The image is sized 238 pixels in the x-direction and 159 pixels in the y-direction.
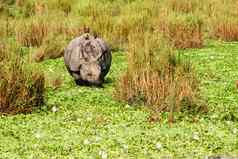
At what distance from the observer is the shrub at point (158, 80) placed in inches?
313

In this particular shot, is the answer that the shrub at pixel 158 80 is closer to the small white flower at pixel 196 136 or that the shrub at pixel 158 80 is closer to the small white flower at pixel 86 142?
the small white flower at pixel 196 136

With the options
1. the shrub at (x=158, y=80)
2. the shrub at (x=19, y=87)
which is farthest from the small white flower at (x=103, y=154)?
the shrub at (x=19, y=87)

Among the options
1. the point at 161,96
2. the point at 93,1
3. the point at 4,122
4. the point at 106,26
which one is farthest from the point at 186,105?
the point at 93,1

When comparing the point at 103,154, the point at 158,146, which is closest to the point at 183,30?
the point at 158,146

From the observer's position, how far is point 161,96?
316 inches

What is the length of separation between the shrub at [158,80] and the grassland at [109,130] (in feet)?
0.59

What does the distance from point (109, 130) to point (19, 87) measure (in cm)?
143

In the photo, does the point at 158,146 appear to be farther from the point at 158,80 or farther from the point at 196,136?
the point at 158,80

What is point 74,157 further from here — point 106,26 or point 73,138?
point 106,26

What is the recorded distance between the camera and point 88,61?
912cm

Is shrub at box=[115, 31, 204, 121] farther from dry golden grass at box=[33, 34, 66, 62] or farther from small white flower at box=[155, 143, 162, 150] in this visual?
dry golden grass at box=[33, 34, 66, 62]

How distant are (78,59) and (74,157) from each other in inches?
121

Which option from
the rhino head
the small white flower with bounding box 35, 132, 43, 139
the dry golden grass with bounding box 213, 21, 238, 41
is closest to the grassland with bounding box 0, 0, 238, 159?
the small white flower with bounding box 35, 132, 43, 139

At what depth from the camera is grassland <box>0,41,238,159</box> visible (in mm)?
6484
